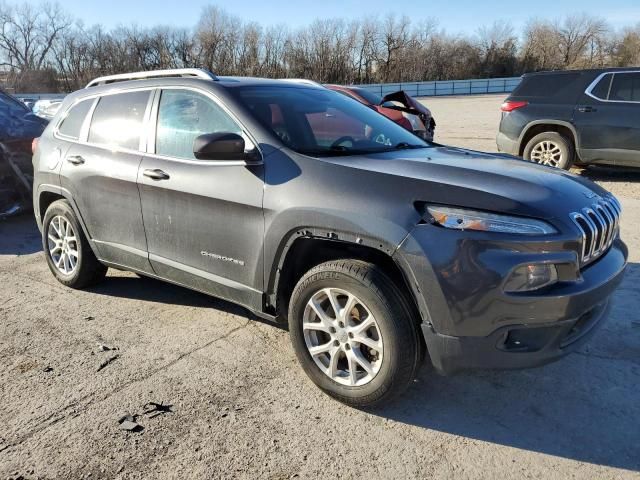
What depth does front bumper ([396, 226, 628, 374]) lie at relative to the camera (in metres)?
2.46

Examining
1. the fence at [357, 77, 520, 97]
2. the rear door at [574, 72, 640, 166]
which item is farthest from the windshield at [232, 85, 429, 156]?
the fence at [357, 77, 520, 97]

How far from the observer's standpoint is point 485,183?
271cm

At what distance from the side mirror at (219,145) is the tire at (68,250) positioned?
1975mm

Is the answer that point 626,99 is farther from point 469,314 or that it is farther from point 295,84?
point 469,314

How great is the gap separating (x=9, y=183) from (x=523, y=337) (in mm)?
7075

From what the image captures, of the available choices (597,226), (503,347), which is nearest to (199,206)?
(503,347)

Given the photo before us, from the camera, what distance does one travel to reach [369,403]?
9.45 feet

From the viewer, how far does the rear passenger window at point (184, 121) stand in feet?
11.5

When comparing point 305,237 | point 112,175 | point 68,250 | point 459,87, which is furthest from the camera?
point 459,87

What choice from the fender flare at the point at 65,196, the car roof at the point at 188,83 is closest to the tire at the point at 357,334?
the car roof at the point at 188,83

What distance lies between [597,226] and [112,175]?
327 cm

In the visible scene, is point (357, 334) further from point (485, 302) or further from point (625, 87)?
point (625, 87)

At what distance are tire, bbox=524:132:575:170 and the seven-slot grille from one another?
19.9ft

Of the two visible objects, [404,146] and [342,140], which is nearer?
[342,140]
